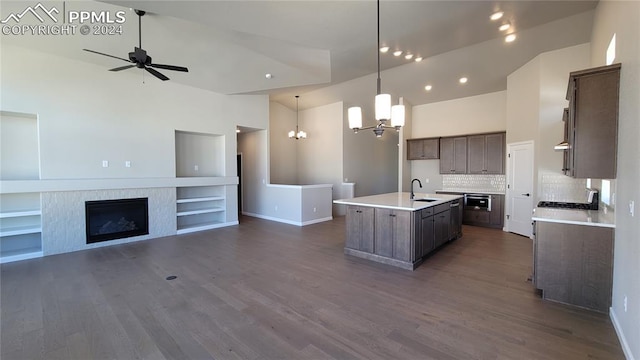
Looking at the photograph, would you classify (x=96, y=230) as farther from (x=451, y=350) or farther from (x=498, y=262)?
(x=498, y=262)

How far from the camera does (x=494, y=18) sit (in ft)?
12.7

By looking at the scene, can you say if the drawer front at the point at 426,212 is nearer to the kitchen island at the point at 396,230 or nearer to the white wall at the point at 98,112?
the kitchen island at the point at 396,230

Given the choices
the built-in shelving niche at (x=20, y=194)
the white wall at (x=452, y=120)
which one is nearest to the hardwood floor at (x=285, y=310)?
the built-in shelving niche at (x=20, y=194)

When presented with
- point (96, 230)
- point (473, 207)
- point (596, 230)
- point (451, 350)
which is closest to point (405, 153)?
point (473, 207)

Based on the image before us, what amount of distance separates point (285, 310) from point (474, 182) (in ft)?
21.2

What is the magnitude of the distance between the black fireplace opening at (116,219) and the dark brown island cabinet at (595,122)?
6785mm

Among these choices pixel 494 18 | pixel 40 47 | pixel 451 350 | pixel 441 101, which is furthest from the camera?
pixel 441 101

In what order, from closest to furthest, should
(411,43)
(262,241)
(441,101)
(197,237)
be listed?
(411,43)
(262,241)
(197,237)
(441,101)

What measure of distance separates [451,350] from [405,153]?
20.8 feet

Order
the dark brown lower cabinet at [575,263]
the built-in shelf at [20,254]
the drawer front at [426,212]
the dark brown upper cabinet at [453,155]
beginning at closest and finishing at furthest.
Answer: the dark brown lower cabinet at [575,263]
the drawer front at [426,212]
the built-in shelf at [20,254]
the dark brown upper cabinet at [453,155]

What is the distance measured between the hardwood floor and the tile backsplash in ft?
9.55

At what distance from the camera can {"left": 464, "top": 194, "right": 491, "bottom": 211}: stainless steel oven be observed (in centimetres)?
658

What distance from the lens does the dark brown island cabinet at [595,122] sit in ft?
8.13

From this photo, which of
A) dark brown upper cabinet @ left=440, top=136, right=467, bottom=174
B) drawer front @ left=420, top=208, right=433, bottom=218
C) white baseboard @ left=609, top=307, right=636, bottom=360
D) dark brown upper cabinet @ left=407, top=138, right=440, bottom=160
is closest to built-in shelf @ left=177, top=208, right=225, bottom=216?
drawer front @ left=420, top=208, right=433, bottom=218
